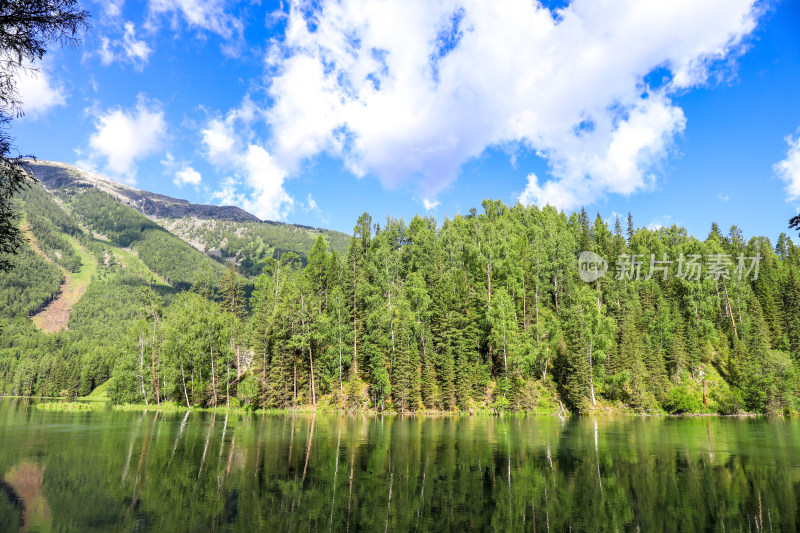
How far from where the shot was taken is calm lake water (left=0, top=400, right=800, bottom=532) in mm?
15711

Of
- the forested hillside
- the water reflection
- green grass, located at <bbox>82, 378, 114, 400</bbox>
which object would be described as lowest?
green grass, located at <bbox>82, 378, 114, 400</bbox>

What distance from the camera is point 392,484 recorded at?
20953mm

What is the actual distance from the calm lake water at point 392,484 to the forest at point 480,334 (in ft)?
112

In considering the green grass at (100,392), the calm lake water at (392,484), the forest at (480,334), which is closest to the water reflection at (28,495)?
the calm lake water at (392,484)

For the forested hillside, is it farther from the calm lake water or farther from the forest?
the calm lake water

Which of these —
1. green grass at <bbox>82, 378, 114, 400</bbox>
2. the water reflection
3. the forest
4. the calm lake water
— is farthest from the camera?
green grass at <bbox>82, 378, 114, 400</bbox>

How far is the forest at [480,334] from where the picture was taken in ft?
237

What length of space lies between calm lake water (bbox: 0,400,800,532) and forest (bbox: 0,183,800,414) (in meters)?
34.0

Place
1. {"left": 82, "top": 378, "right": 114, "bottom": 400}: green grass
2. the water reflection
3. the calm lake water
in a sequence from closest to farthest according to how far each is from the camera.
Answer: the water reflection < the calm lake water < {"left": 82, "top": 378, "right": 114, "bottom": 400}: green grass

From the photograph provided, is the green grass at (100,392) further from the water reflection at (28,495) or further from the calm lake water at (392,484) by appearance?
the water reflection at (28,495)

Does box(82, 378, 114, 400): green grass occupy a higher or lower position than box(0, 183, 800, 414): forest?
lower

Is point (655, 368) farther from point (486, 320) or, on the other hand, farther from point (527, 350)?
point (486, 320)

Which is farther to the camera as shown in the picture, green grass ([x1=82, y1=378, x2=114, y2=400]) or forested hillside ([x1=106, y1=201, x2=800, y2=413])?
green grass ([x1=82, y1=378, x2=114, y2=400])

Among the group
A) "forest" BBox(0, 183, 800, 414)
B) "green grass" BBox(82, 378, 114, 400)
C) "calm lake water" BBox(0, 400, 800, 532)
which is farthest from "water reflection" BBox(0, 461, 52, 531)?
"green grass" BBox(82, 378, 114, 400)
